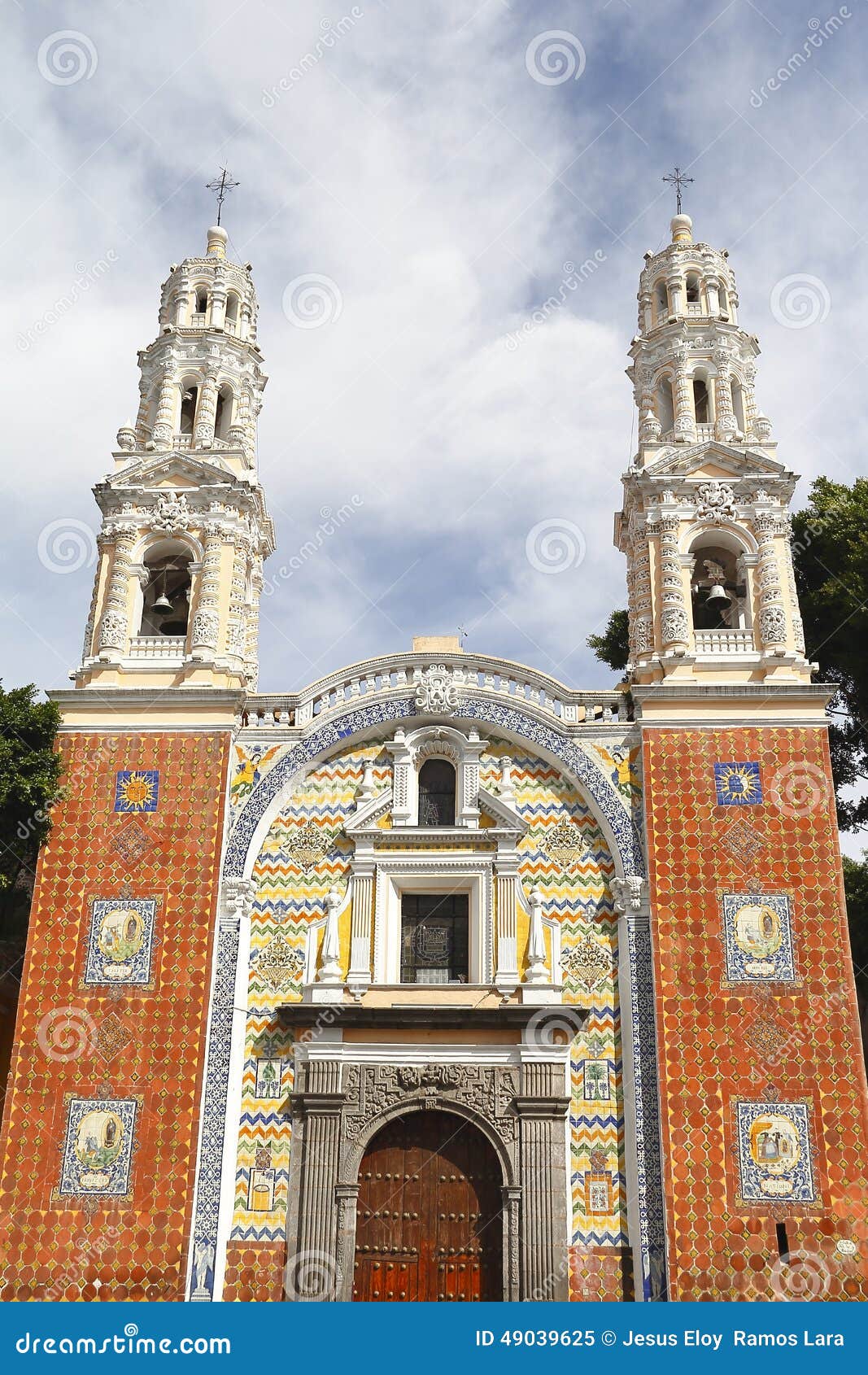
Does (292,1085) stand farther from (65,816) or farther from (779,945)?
(779,945)

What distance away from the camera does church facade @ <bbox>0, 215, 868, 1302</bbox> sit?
14703mm

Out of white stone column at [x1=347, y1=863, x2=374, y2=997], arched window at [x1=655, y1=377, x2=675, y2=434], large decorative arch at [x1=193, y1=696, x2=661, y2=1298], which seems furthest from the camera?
arched window at [x1=655, y1=377, x2=675, y2=434]

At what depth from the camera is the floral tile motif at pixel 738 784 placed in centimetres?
1641

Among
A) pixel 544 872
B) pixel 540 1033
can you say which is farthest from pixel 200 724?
pixel 540 1033

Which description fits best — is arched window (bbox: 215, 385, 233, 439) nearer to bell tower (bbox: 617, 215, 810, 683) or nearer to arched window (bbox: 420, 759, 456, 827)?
bell tower (bbox: 617, 215, 810, 683)

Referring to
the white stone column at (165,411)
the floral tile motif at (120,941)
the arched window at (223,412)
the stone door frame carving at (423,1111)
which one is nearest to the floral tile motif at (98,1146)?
the floral tile motif at (120,941)

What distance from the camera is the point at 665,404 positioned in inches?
810

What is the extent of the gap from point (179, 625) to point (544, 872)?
7429 millimetres

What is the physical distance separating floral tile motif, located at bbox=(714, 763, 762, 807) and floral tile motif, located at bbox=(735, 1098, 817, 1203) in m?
3.86

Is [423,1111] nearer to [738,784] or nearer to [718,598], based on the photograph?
[738,784]

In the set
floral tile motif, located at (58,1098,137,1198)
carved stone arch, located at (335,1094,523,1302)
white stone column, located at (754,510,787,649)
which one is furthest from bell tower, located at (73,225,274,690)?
white stone column, located at (754,510,787,649)

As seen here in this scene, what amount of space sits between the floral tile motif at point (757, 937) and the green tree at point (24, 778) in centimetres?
930

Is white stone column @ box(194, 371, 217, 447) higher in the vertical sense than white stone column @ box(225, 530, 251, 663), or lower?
higher

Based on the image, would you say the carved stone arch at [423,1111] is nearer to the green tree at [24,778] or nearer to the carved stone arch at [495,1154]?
the carved stone arch at [495,1154]
